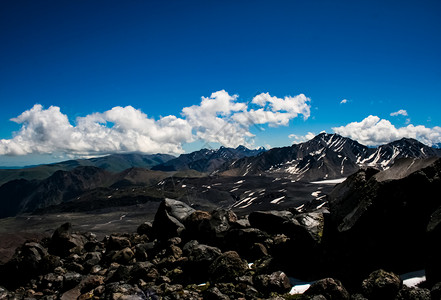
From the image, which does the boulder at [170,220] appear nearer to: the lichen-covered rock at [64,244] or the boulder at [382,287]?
the lichen-covered rock at [64,244]

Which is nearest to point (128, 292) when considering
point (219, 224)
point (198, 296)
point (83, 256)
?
point (198, 296)

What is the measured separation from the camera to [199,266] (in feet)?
53.2

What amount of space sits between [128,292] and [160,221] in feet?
40.4

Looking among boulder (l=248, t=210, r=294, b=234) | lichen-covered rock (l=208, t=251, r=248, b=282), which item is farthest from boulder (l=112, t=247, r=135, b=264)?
boulder (l=248, t=210, r=294, b=234)

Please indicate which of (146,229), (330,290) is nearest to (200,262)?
(330,290)

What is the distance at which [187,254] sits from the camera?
18406 mm

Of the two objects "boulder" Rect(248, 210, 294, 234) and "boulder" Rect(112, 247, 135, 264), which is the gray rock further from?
"boulder" Rect(112, 247, 135, 264)

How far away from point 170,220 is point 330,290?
1606 centimetres

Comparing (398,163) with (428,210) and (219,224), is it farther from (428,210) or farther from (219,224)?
(219,224)

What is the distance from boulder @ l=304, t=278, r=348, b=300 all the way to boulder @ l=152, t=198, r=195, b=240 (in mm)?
13399

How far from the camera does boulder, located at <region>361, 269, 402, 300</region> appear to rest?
33.1 feet

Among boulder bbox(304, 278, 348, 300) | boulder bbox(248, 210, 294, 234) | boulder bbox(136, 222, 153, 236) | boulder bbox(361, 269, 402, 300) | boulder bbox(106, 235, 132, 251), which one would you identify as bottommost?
boulder bbox(106, 235, 132, 251)

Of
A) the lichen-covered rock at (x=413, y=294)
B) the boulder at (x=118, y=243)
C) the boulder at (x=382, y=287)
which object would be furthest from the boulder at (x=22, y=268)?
the lichen-covered rock at (x=413, y=294)

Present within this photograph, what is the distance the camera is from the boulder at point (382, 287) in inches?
398
